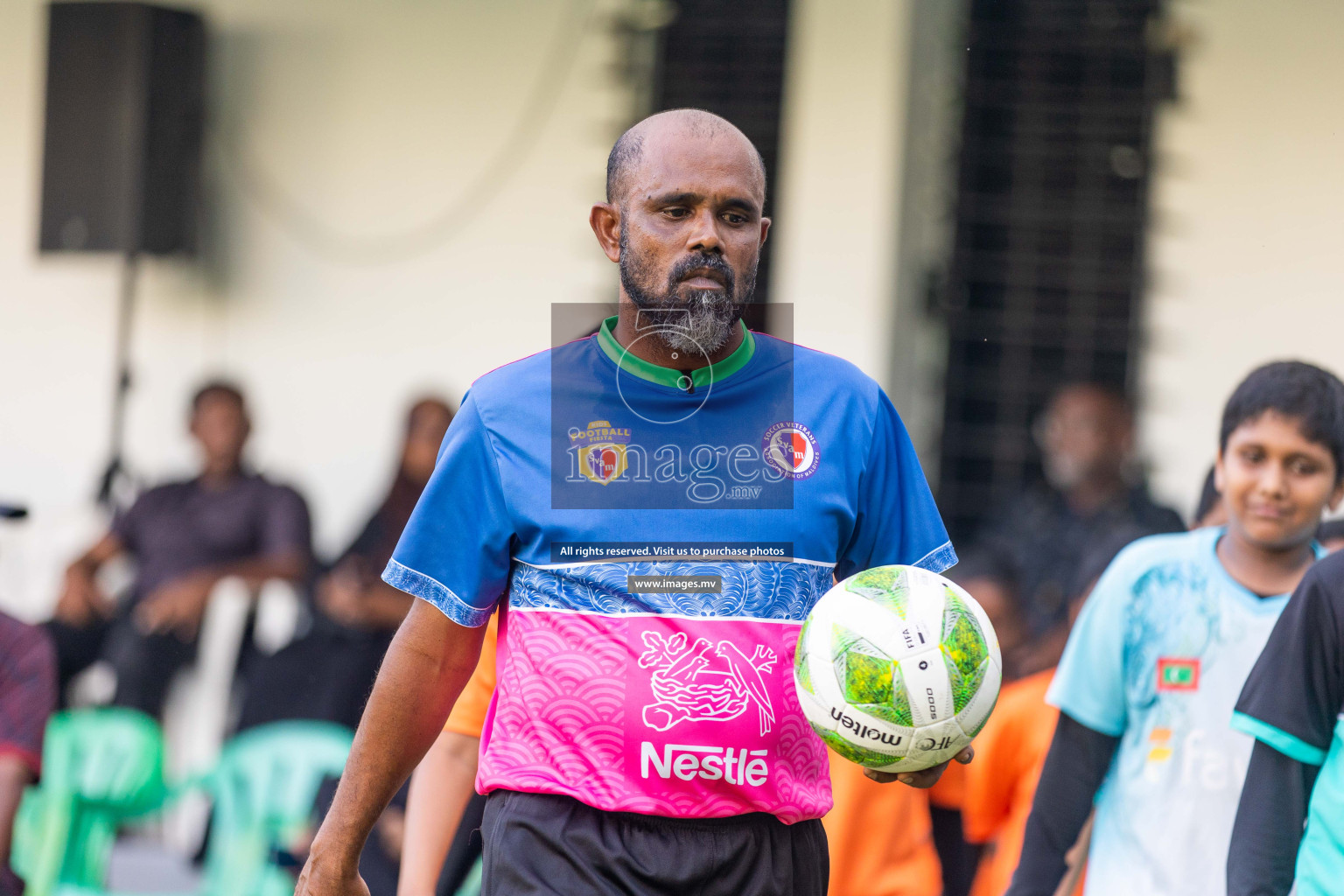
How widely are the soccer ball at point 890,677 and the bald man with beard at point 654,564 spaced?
0.28 ft

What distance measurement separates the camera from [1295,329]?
259 inches

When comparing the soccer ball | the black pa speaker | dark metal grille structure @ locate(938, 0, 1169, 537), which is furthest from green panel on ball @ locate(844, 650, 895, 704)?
the black pa speaker

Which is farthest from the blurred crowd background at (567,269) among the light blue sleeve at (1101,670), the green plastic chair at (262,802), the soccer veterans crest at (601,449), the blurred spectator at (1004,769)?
the soccer veterans crest at (601,449)

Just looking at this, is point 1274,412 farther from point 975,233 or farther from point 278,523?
point 278,523

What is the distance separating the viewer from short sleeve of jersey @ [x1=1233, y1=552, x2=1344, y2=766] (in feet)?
9.94

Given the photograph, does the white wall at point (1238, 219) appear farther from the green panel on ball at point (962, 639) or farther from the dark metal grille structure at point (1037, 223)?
the green panel on ball at point (962, 639)

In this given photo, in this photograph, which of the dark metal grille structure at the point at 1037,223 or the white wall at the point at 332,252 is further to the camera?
the white wall at the point at 332,252

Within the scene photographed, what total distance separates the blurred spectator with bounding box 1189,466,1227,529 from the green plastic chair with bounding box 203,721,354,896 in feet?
9.98

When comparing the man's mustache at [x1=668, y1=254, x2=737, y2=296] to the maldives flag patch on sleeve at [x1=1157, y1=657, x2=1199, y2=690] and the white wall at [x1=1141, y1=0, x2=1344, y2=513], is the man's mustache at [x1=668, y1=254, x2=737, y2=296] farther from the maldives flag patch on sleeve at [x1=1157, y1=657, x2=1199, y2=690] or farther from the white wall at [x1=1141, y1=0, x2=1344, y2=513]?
the white wall at [x1=1141, y1=0, x2=1344, y2=513]

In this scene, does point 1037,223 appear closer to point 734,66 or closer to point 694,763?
point 734,66

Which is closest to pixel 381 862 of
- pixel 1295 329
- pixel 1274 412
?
pixel 1274 412

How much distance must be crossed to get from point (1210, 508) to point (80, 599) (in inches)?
202

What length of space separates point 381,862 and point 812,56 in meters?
3.54

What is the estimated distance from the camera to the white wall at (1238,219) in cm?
655
